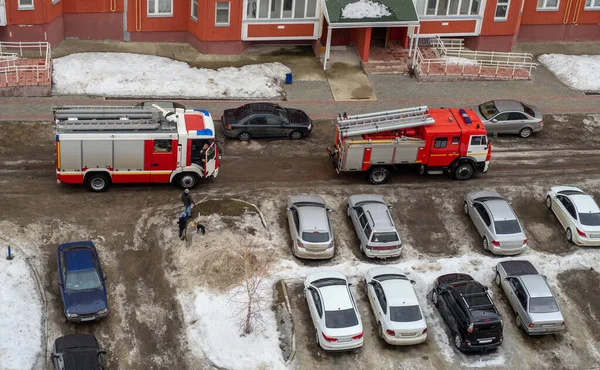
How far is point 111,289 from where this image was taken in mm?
30891

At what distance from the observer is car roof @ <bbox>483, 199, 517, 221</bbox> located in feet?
112

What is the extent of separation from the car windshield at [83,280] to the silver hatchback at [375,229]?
10161 mm

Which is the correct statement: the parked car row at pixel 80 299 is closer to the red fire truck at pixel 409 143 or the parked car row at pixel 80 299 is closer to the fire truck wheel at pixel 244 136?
the fire truck wheel at pixel 244 136

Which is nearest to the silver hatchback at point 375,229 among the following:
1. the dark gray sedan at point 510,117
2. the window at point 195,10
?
the dark gray sedan at point 510,117

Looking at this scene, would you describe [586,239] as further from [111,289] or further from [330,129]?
[111,289]

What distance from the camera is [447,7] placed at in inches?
1866

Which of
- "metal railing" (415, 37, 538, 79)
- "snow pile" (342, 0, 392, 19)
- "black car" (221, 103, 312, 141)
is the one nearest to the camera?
"black car" (221, 103, 312, 141)

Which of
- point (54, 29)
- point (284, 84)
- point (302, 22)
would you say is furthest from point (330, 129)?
point (54, 29)

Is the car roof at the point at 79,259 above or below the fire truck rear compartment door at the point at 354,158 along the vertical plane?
below

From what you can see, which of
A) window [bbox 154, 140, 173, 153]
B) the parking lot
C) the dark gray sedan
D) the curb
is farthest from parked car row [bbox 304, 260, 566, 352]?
the dark gray sedan

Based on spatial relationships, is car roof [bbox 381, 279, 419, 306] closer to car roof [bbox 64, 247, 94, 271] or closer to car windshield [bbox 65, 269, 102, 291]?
car windshield [bbox 65, 269, 102, 291]

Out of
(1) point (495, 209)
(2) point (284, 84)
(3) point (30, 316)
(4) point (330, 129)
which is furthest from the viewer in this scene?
(2) point (284, 84)

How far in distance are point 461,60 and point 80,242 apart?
972 inches

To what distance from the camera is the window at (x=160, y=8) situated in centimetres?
4610
